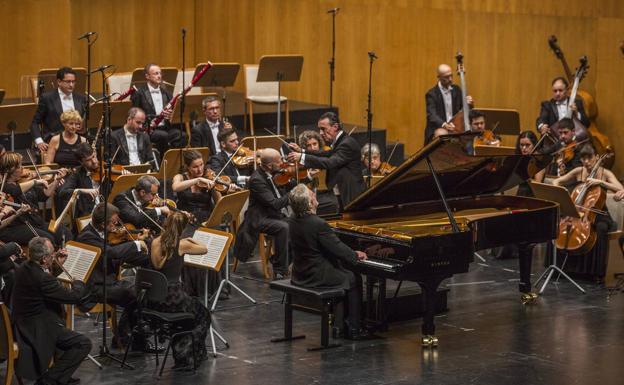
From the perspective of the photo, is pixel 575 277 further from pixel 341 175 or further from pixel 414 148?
pixel 414 148

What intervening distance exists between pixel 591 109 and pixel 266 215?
181 inches

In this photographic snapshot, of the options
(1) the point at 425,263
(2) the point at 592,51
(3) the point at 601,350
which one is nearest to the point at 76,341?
(1) the point at 425,263

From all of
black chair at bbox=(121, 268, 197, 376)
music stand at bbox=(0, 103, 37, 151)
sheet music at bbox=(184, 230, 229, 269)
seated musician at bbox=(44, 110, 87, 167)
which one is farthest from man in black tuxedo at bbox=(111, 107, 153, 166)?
black chair at bbox=(121, 268, 197, 376)

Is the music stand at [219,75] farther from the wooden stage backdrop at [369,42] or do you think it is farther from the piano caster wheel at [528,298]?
the piano caster wheel at [528,298]

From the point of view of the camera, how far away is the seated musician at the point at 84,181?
992cm

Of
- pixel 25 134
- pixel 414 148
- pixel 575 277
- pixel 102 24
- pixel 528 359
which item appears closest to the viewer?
pixel 528 359

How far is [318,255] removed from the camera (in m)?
8.27

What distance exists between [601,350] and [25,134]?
21.6ft

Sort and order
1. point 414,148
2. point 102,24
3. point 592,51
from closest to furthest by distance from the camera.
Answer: point 592,51 → point 414,148 → point 102,24

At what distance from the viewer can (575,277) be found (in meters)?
10.6

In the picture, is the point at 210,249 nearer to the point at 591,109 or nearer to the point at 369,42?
the point at 591,109

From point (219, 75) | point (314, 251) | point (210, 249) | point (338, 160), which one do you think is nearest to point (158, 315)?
point (210, 249)

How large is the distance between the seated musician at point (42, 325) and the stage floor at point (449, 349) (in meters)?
0.39

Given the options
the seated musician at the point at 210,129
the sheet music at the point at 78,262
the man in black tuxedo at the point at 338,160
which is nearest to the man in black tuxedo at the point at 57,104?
the seated musician at the point at 210,129
